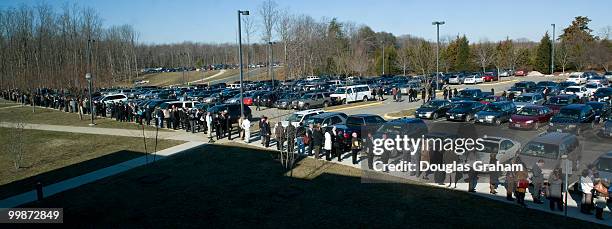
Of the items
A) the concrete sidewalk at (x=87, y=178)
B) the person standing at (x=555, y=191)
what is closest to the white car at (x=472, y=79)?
the concrete sidewalk at (x=87, y=178)

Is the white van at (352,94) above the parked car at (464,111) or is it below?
above

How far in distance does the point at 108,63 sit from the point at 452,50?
66.7 metres

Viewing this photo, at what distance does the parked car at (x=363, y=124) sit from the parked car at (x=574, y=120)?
8.23 meters

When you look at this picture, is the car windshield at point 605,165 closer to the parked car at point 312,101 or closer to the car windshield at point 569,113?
→ the car windshield at point 569,113

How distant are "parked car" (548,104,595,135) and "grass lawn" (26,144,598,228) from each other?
1153 cm

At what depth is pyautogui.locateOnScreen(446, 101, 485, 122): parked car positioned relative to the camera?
89.9 ft

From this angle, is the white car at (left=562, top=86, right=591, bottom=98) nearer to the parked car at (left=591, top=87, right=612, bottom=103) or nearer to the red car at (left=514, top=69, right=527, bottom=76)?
the parked car at (left=591, top=87, right=612, bottom=103)

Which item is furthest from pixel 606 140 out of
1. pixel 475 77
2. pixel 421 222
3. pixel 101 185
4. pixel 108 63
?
pixel 108 63

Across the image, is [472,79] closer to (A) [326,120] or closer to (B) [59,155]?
(A) [326,120]

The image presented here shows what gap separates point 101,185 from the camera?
15359 mm

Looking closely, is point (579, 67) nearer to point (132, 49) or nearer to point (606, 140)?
point (606, 140)

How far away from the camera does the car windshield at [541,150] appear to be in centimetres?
1364

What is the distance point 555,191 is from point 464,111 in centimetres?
1655

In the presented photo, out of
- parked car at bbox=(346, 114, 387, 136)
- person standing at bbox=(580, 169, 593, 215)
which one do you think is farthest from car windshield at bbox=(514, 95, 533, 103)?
person standing at bbox=(580, 169, 593, 215)
